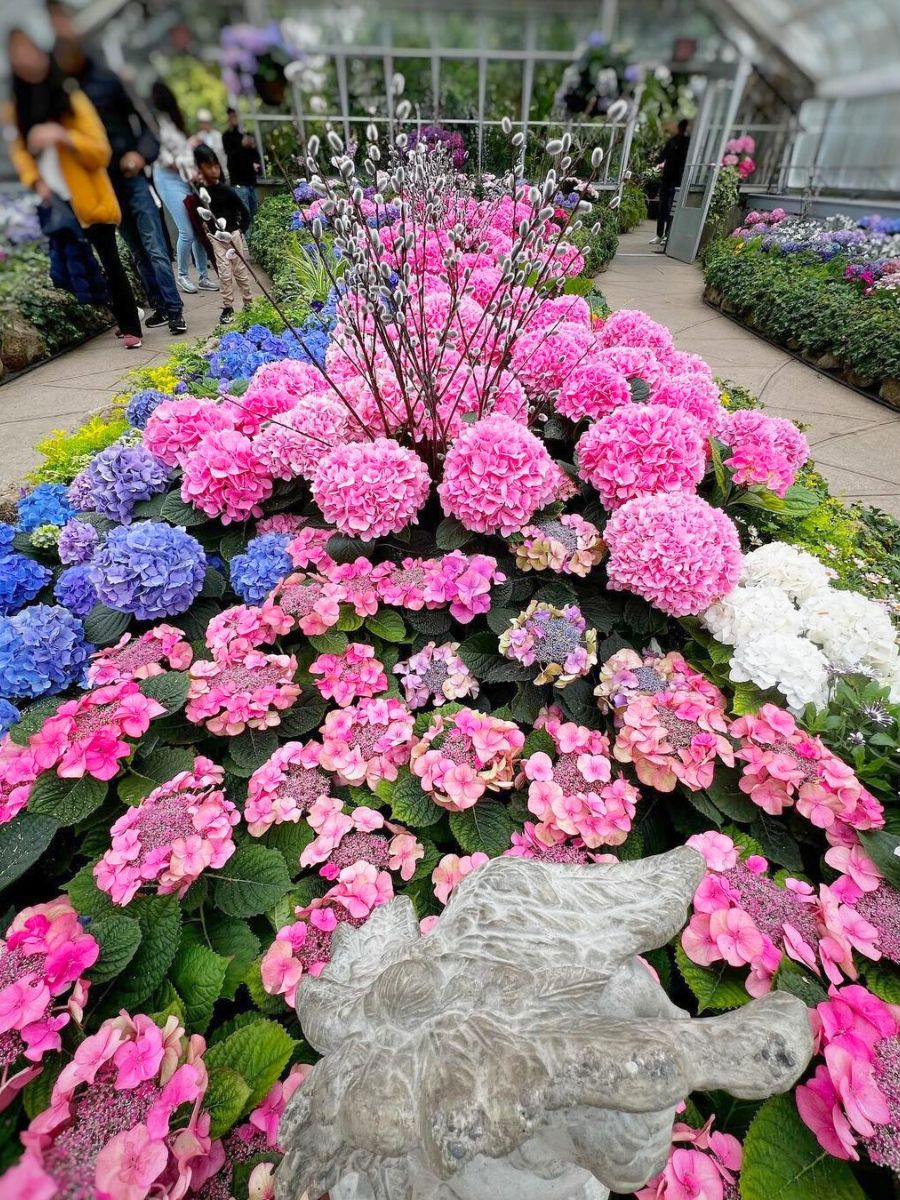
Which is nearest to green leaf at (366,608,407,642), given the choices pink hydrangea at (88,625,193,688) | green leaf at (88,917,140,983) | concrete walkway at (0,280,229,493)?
pink hydrangea at (88,625,193,688)

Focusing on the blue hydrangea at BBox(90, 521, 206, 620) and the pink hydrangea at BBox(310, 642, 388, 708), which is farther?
the blue hydrangea at BBox(90, 521, 206, 620)

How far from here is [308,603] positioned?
4.69 feet

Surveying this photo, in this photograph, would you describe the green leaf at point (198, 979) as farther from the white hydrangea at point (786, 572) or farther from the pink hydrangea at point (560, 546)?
the white hydrangea at point (786, 572)

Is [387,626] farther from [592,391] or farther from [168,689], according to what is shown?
[592,391]

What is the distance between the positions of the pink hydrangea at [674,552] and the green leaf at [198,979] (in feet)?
3.75

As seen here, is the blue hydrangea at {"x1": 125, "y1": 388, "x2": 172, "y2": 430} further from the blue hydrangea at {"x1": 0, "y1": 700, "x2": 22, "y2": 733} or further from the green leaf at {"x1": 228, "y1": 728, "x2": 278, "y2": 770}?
the green leaf at {"x1": 228, "y1": 728, "x2": 278, "y2": 770}

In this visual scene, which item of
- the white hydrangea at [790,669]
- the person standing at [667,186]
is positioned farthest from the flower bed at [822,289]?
the white hydrangea at [790,669]

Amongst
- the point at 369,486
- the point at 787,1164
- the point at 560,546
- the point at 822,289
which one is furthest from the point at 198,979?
the point at 822,289

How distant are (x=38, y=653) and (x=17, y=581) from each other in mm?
376

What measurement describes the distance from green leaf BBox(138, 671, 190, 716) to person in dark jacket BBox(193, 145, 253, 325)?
886 millimetres

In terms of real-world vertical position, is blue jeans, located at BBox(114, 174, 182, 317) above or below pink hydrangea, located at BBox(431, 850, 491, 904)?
above

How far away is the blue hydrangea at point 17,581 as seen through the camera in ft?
5.41

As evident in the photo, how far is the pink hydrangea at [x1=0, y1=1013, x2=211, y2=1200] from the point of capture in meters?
0.62

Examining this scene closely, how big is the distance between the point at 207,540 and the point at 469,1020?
167 cm
